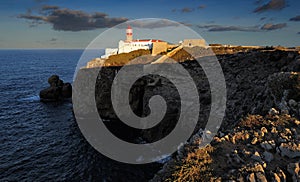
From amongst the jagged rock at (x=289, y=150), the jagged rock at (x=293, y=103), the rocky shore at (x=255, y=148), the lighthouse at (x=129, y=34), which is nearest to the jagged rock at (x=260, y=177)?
the rocky shore at (x=255, y=148)

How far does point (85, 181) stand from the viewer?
1078 inches

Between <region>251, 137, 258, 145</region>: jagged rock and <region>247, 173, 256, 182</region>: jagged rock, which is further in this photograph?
<region>251, 137, 258, 145</region>: jagged rock

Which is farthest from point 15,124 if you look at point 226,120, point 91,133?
point 226,120

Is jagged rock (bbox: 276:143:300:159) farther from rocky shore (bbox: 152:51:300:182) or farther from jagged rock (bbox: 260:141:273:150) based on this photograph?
jagged rock (bbox: 260:141:273:150)

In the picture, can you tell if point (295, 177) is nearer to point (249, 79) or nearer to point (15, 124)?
point (249, 79)

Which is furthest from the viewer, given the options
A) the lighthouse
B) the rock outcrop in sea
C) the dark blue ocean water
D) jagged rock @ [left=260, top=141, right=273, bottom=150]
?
the lighthouse

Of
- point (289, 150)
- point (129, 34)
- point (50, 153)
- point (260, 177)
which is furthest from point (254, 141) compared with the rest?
point (129, 34)

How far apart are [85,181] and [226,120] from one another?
68.6 feet

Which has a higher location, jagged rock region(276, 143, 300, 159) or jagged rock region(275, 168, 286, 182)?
jagged rock region(276, 143, 300, 159)

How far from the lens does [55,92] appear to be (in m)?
68.0

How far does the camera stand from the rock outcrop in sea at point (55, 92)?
219 ft

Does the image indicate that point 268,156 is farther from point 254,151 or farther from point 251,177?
point 251,177

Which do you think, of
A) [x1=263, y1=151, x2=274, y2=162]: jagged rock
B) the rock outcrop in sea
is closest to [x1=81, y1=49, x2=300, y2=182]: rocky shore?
[x1=263, y1=151, x2=274, y2=162]: jagged rock

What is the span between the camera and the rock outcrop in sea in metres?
66.7
